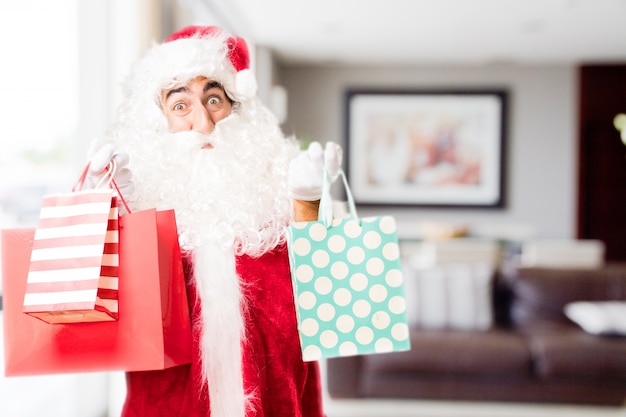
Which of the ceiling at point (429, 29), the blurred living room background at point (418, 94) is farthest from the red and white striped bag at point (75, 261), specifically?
the ceiling at point (429, 29)

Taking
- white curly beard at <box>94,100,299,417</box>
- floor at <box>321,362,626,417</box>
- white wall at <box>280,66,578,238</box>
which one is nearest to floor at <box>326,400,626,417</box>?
floor at <box>321,362,626,417</box>

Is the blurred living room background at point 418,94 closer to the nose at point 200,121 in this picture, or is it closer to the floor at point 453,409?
the floor at point 453,409

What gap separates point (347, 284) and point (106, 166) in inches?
17.6

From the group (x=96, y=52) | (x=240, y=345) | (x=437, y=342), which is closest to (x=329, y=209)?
(x=240, y=345)

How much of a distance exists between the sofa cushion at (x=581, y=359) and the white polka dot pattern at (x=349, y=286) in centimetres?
228

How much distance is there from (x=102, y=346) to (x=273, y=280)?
1.00ft

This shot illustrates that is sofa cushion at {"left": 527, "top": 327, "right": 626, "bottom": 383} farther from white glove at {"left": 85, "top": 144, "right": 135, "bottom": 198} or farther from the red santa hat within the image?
white glove at {"left": 85, "top": 144, "right": 135, "bottom": 198}

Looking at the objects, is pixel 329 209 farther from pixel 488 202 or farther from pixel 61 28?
pixel 488 202

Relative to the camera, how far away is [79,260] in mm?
802

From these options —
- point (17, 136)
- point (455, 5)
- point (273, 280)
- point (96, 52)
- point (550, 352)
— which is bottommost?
point (550, 352)

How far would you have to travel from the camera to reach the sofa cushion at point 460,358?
2.81m

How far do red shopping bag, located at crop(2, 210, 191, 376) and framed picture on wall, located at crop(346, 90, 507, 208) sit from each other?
17.0 feet

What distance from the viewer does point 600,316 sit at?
2895 millimetres

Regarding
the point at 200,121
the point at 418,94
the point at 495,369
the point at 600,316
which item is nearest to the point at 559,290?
the point at 600,316
